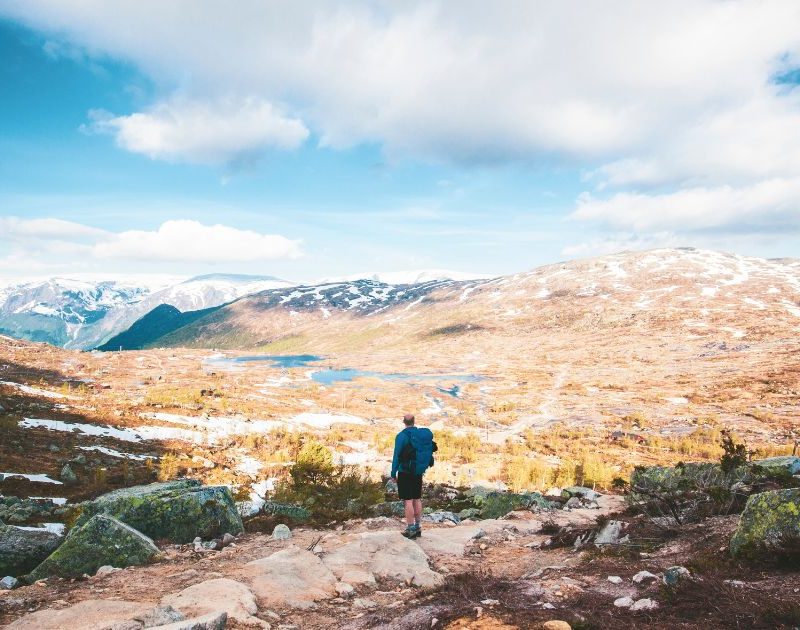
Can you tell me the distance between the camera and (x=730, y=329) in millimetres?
138250

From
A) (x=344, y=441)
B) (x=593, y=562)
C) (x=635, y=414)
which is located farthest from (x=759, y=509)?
(x=635, y=414)

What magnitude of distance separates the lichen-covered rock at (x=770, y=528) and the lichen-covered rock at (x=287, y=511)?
1113cm

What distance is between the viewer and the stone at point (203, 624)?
532cm

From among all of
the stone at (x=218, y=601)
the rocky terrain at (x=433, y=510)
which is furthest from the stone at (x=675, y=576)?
the stone at (x=218, y=601)

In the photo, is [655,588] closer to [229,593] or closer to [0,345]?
[229,593]

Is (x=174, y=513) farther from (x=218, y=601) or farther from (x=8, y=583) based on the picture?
(x=218, y=601)

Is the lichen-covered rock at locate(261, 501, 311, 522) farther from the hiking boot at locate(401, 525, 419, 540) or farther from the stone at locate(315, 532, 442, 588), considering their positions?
the hiking boot at locate(401, 525, 419, 540)

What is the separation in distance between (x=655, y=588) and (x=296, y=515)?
10617 millimetres

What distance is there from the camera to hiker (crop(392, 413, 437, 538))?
37.2 feet

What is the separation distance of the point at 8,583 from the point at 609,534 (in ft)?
38.3

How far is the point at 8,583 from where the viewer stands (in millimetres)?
7715

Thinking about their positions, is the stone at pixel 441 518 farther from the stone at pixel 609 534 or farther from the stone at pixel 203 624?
the stone at pixel 203 624

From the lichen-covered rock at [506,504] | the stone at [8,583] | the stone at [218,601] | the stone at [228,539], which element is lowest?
the lichen-covered rock at [506,504]

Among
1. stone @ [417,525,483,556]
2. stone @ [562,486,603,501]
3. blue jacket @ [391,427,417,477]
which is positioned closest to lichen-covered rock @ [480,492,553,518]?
stone @ [562,486,603,501]
